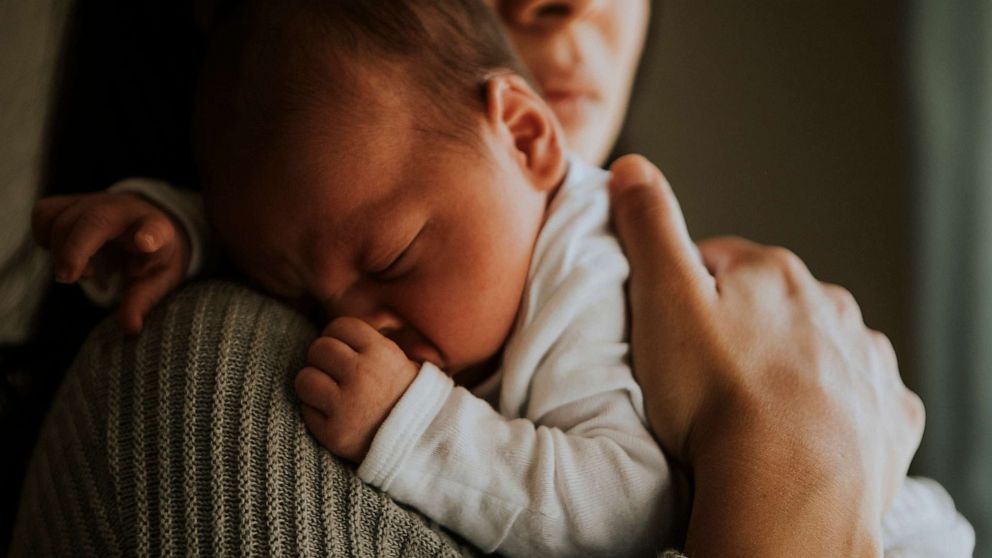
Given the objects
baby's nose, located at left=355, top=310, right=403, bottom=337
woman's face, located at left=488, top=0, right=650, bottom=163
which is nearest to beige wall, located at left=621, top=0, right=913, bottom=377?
woman's face, located at left=488, top=0, right=650, bottom=163

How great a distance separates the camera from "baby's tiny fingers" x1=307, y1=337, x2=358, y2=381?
2.39ft

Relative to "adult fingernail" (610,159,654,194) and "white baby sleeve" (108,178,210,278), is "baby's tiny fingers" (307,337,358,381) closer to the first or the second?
"white baby sleeve" (108,178,210,278)

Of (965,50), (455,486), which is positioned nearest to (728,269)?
(455,486)

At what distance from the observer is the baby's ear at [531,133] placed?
36.6 inches

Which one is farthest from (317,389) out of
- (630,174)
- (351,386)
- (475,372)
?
(630,174)

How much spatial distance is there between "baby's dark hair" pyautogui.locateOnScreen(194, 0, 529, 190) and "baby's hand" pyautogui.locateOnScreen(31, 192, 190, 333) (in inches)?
4.0

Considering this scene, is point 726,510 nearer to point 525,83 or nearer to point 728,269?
point 728,269

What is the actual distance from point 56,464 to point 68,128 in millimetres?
443

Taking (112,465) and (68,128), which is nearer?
(112,465)

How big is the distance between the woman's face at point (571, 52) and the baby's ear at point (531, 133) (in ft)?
1.13

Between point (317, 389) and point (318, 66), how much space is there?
35 cm

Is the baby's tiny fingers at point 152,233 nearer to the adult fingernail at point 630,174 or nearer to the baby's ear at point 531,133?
the baby's ear at point 531,133

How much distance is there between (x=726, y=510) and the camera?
2.48ft

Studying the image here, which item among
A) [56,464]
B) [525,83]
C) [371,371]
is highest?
[525,83]
